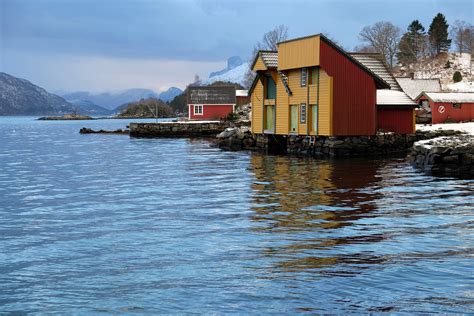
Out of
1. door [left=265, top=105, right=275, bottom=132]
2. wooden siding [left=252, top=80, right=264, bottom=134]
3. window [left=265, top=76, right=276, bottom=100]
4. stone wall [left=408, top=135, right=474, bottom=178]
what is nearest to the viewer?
stone wall [left=408, top=135, right=474, bottom=178]

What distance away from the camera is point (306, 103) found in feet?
146

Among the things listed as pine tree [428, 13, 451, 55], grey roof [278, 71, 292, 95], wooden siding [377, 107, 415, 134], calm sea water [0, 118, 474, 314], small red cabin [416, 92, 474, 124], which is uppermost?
pine tree [428, 13, 451, 55]

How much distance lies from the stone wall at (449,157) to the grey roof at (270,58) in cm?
1848

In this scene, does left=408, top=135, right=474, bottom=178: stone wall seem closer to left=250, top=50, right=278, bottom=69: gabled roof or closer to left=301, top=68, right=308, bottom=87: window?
left=301, top=68, right=308, bottom=87: window

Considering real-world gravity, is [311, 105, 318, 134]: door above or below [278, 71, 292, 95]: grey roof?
below

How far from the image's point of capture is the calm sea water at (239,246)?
33.2 feet

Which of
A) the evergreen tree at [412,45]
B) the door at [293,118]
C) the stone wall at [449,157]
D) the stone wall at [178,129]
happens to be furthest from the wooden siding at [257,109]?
the evergreen tree at [412,45]

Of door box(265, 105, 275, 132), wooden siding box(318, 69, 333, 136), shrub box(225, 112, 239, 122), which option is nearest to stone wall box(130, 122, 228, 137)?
shrub box(225, 112, 239, 122)

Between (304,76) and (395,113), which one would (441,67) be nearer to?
(395,113)

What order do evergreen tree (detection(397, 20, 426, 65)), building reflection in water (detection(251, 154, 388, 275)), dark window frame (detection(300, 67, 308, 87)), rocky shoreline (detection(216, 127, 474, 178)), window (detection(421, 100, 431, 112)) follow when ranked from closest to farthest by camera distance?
building reflection in water (detection(251, 154, 388, 275)) < rocky shoreline (detection(216, 127, 474, 178)) < dark window frame (detection(300, 67, 308, 87)) < window (detection(421, 100, 431, 112)) < evergreen tree (detection(397, 20, 426, 65))

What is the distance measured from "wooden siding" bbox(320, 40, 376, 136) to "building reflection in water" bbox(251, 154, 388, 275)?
8.96 metres

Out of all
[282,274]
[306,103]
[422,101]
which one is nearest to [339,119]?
[306,103]

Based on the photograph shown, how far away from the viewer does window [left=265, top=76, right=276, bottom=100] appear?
163 feet

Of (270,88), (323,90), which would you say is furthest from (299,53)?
(270,88)
